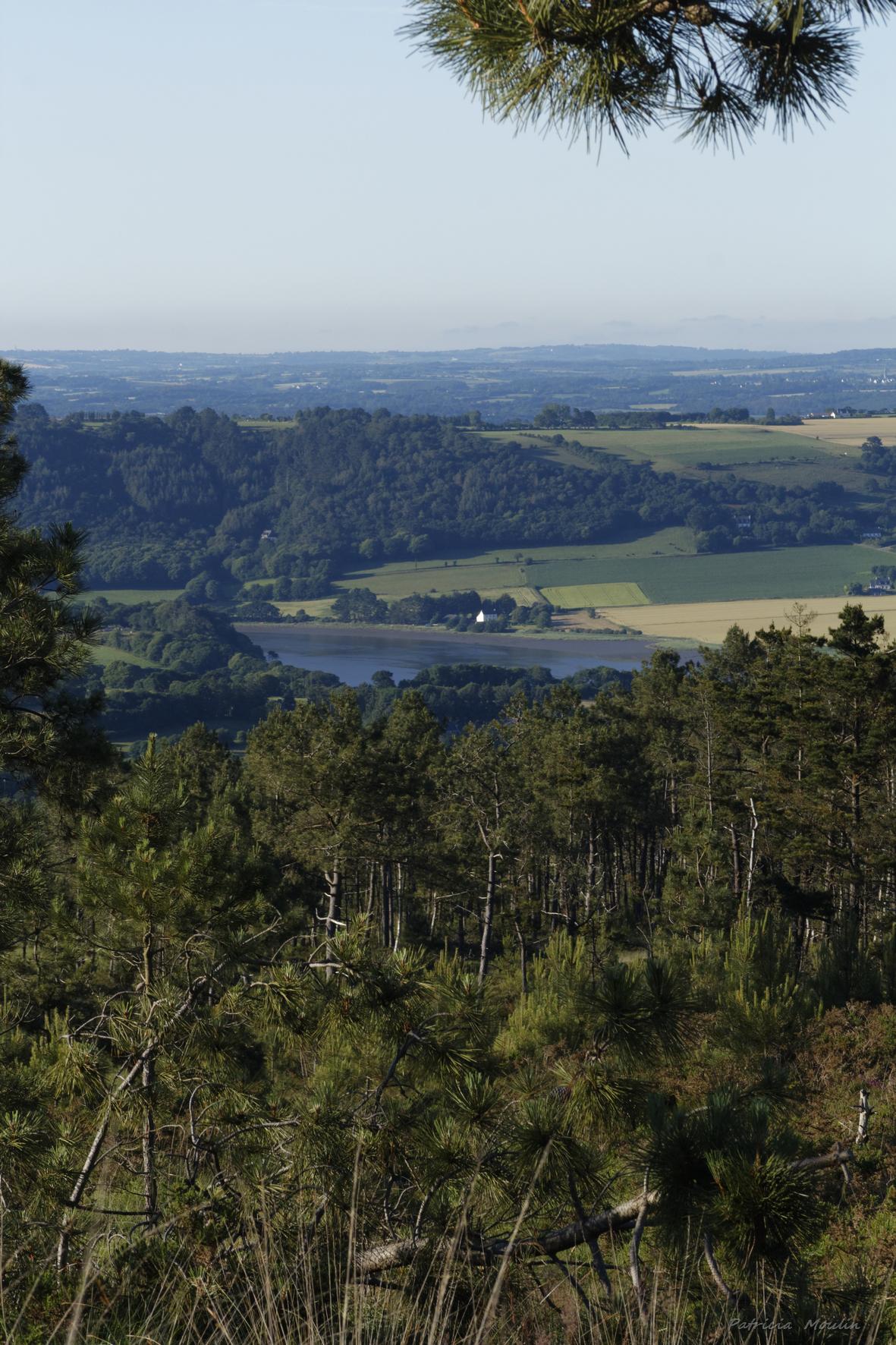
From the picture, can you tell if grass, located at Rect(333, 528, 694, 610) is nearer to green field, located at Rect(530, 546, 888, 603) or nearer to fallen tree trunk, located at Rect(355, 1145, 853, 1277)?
green field, located at Rect(530, 546, 888, 603)

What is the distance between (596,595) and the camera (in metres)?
144

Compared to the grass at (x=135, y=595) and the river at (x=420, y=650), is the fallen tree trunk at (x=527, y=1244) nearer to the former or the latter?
the river at (x=420, y=650)

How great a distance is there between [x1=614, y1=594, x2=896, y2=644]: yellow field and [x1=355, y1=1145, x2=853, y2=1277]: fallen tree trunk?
329 feet

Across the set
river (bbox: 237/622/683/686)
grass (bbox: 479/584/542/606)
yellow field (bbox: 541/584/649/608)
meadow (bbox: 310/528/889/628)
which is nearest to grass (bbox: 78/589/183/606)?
meadow (bbox: 310/528/889/628)

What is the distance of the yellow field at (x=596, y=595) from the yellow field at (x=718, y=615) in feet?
13.9

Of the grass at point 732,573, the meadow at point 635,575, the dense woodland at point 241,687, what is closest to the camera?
the dense woodland at point 241,687

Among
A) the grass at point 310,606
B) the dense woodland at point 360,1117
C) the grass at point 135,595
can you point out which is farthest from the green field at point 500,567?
the dense woodland at point 360,1117

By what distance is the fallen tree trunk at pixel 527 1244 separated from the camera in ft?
12.7

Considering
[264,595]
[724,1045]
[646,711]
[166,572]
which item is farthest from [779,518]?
[724,1045]

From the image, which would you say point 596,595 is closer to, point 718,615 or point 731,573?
point 731,573

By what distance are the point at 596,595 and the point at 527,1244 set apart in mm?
141044

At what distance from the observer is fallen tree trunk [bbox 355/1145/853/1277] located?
3.88 m

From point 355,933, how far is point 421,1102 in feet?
2.19

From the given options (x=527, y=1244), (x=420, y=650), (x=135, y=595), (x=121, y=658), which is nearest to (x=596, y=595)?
(x=420, y=650)
